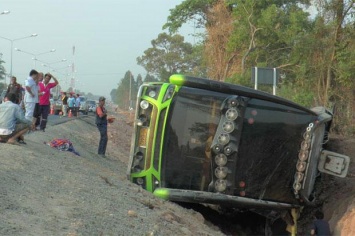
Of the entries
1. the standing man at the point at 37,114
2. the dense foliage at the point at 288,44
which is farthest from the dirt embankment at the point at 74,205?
the dense foliage at the point at 288,44

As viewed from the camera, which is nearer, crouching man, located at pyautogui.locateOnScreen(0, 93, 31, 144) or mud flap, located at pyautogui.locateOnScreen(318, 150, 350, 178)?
mud flap, located at pyautogui.locateOnScreen(318, 150, 350, 178)

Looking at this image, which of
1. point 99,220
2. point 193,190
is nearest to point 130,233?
point 99,220

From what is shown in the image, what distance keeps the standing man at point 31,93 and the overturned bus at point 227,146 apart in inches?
198

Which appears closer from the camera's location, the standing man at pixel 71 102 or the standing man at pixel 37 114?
the standing man at pixel 37 114

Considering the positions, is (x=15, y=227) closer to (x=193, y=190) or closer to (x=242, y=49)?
(x=193, y=190)

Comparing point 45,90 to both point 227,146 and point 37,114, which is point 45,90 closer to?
point 37,114

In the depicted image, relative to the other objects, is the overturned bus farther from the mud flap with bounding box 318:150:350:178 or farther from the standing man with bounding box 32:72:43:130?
the standing man with bounding box 32:72:43:130

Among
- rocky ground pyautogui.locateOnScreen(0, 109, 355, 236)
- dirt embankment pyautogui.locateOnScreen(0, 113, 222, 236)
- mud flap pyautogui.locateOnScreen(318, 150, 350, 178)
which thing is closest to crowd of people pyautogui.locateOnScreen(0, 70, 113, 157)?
rocky ground pyautogui.locateOnScreen(0, 109, 355, 236)

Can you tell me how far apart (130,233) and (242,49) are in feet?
77.4

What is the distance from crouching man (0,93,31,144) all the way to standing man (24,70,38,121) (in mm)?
1382

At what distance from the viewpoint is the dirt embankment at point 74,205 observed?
251 inches

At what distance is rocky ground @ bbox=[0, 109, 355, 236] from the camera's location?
6445 millimetres

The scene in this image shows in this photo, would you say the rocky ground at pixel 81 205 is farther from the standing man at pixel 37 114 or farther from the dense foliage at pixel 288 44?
Answer: the dense foliage at pixel 288 44

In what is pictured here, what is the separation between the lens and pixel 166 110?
9.08 meters
